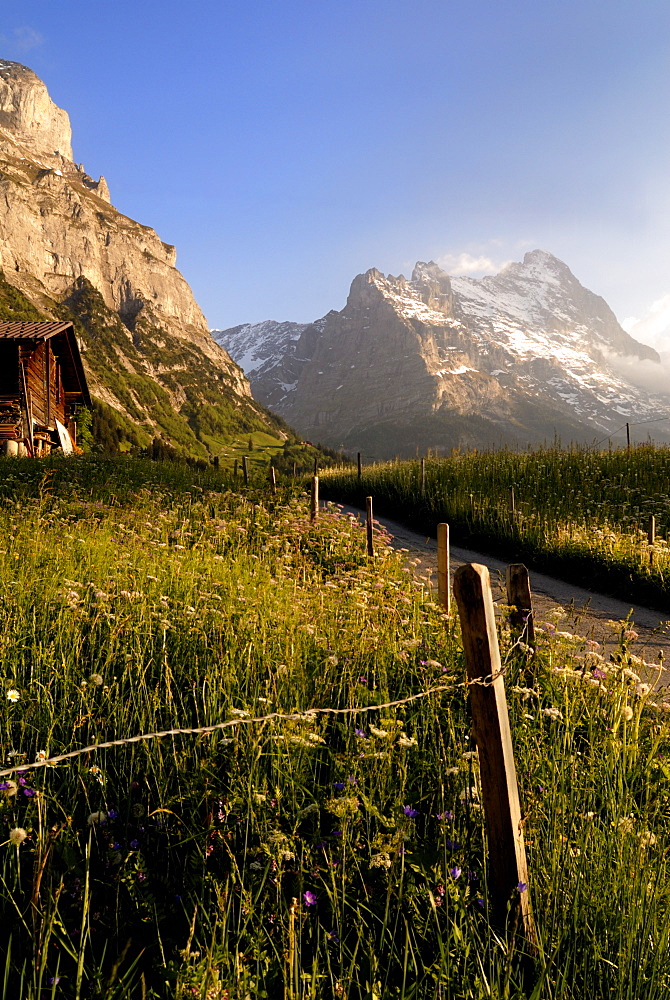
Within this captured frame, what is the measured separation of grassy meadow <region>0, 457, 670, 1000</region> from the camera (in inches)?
84.3

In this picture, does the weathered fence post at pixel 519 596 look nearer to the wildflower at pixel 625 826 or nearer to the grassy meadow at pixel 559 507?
the wildflower at pixel 625 826

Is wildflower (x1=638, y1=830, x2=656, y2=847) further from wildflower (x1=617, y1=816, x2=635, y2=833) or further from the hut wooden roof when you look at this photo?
the hut wooden roof

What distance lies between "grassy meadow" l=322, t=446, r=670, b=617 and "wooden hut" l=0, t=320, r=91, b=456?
18486 millimetres

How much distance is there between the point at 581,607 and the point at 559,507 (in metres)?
7.48

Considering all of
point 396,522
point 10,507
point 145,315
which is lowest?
point 396,522

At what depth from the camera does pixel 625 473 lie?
1847 centimetres

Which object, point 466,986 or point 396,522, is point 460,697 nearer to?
point 466,986

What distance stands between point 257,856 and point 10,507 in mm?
9945

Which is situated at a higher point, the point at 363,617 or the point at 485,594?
the point at 485,594

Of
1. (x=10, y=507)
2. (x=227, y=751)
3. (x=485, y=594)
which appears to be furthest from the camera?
(x=10, y=507)

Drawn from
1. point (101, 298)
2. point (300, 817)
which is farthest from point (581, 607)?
point (101, 298)

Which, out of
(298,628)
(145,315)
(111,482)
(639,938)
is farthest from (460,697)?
(145,315)

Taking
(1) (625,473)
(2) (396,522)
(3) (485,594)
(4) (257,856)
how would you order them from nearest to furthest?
1. (3) (485,594)
2. (4) (257,856)
3. (1) (625,473)
4. (2) (396,522)

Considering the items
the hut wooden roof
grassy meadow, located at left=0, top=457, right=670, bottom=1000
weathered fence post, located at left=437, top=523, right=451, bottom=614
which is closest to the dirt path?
weathered fence post, located at left=437, top=523, right=451, bottom=614
